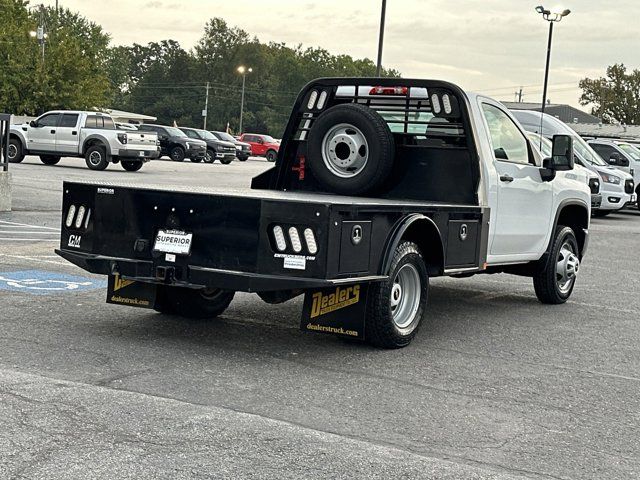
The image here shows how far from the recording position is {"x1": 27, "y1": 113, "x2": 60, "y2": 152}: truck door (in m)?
33.5

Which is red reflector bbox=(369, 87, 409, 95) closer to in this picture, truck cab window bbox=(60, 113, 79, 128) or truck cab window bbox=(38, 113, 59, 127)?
truck cab window bbox=(60, 113, 79, 128)

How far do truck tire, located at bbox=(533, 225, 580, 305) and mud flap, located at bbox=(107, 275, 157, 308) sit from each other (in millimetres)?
4391

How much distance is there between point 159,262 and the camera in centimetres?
750

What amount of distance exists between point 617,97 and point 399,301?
4288 inches

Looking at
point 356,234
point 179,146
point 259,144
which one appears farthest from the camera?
point 259,144

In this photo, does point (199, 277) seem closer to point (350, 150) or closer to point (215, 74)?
point (350, 150)

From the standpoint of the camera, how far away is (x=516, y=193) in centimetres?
983

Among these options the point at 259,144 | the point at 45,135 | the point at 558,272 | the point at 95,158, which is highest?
the point at 259,144

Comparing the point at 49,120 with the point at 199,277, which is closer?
the point at 199,277

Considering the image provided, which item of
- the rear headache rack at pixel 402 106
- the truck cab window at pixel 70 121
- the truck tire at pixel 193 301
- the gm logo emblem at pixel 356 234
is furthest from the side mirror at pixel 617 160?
the gm logo emblem at pixel 356 234

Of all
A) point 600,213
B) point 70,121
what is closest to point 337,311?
point 600,213

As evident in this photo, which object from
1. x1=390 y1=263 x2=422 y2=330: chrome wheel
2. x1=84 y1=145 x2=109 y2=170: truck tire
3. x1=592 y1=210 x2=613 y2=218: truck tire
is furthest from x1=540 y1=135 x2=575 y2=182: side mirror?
x1=84 y1=145 x2=109 y2=170: truck tire

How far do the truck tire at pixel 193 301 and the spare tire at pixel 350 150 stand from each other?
1397mm

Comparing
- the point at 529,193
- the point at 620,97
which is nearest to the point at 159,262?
the point at 529,193
